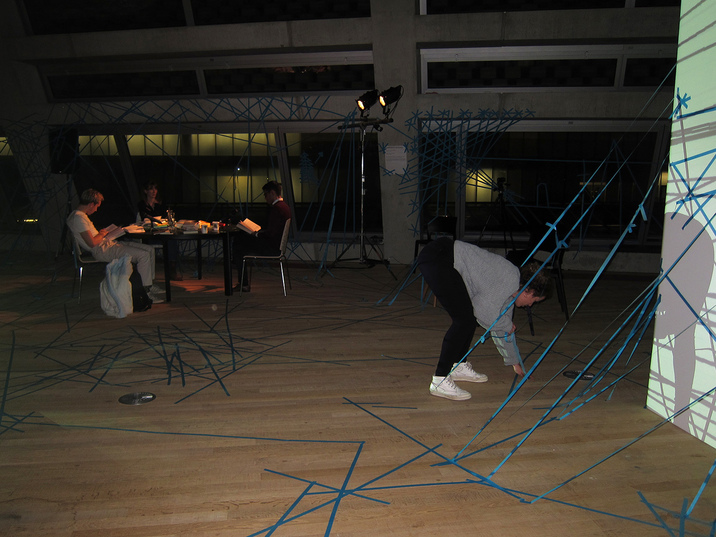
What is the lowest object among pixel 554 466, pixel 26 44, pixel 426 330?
pixel 426 330

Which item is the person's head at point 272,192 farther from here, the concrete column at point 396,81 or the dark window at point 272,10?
the dark window at point 272,10

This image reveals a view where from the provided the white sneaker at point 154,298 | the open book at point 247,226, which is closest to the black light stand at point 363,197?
the open book at point 247,226

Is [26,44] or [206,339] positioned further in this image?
[26,44]

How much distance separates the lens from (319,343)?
3.67 meters

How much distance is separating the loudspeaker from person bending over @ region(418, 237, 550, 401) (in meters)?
6.37

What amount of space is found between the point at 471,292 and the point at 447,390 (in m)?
0.54

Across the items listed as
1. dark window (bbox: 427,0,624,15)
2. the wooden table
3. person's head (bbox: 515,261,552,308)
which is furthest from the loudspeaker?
person's head (bbox: 515,261,552,308)

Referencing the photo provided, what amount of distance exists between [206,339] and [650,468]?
279cm

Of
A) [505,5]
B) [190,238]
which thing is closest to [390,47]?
[505,5]

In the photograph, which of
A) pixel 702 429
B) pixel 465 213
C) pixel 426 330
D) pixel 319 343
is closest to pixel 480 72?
pixel 465 213

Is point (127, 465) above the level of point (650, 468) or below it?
above

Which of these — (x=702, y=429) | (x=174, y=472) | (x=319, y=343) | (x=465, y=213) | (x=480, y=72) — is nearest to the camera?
(x=174, y=472)

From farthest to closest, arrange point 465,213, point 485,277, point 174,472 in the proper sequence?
point 465,213
point 485,277
point 174,472

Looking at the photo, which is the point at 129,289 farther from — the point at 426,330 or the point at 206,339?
the point at 426,330
